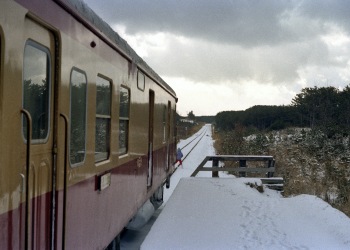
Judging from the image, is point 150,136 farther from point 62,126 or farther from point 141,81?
point 62,126

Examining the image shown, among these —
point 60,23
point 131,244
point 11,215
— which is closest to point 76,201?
point 11,215

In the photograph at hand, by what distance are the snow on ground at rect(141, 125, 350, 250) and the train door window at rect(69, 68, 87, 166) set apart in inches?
95.1

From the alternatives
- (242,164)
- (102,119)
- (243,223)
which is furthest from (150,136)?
(242,164)

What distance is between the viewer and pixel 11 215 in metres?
2.74

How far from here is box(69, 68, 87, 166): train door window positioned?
3.93m

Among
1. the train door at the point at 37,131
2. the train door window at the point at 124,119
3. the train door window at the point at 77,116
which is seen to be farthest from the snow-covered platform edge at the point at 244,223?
the train door at the point at 37,131

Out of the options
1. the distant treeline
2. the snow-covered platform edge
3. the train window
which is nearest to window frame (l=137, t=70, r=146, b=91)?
the train window

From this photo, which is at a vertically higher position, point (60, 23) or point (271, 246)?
point (60, 23)

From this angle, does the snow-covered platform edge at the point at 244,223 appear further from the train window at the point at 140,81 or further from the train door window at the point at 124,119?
the train window at the point at 140,81

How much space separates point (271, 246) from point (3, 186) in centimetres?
474

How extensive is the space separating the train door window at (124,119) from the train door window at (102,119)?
66 centimetres

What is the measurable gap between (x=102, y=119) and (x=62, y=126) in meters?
1.50

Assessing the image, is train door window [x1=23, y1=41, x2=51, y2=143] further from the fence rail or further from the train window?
the fence rail

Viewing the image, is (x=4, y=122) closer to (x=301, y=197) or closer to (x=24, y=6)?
(x=24, y=6)
